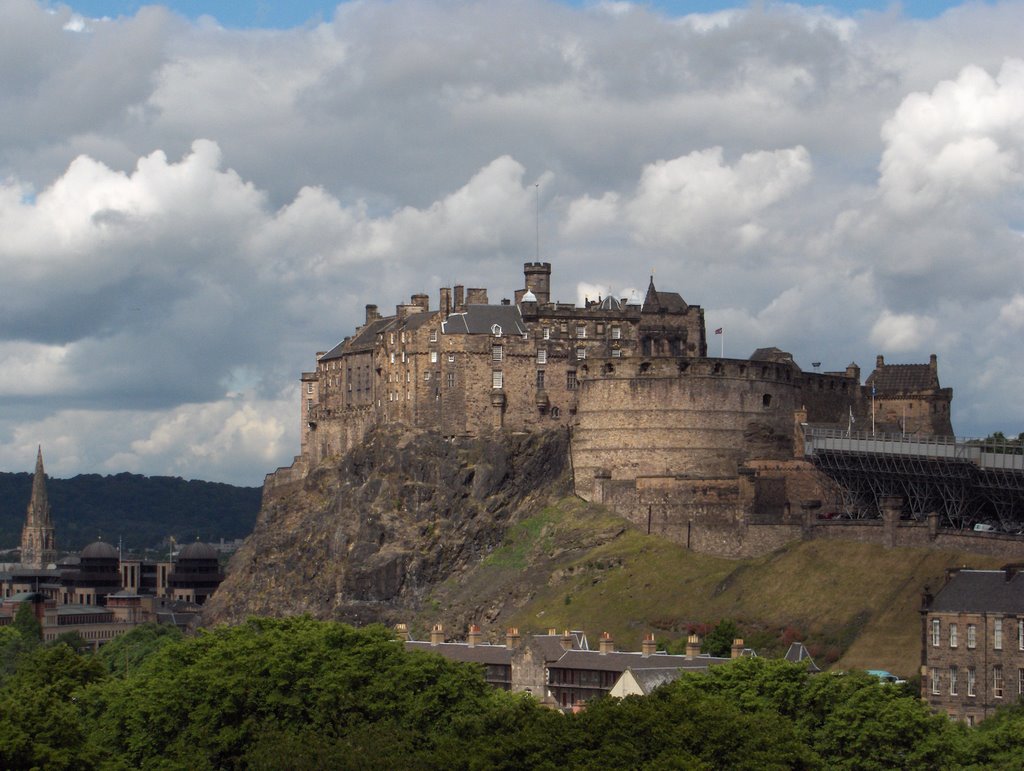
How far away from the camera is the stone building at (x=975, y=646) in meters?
117

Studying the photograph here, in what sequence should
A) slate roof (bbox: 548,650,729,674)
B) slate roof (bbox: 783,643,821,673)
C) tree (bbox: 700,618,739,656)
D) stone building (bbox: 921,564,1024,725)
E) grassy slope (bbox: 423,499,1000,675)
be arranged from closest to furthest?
1. stone building (bbox: 921,564,1024,725)
2. slate roof (bbox: 548,650,729,674)
3. slate roof (bbox: 783,643,821,673)
4. grassy slope (bbox: 423,499,1000,675)
5. tree (bbox: 700,618,739,656)

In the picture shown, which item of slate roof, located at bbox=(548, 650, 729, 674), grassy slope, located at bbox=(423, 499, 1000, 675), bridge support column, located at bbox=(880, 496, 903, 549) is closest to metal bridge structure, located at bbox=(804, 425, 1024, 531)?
bridge support column, located at bbox=(880, 496, 903, 549)

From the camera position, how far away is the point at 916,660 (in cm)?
13012

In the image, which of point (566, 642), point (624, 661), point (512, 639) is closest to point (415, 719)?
point (624, 661)

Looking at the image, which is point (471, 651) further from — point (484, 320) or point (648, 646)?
point (484, 320)

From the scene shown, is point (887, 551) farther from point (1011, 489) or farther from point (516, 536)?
point (516, 536)

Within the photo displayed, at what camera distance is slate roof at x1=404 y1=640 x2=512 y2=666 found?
140 meters

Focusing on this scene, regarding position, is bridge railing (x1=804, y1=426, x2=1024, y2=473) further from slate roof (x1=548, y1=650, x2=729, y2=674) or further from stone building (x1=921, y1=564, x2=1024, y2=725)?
slate roof (x1=548, y1=650, x2=729, y2=674)

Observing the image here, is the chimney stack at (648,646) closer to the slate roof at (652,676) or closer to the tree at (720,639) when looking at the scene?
the tree at (720,639)

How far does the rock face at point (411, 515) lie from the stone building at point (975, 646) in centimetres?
6007

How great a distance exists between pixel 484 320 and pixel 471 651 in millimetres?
47148

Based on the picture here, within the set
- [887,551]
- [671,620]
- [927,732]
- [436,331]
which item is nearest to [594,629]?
[671,620]

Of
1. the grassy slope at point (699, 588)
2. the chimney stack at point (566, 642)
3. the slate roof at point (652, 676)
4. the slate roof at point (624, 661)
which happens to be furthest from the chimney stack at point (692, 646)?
the chimney stack at point (566, 642)

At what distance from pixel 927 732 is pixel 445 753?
2227 centimetres
